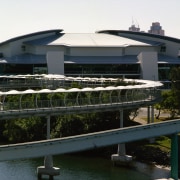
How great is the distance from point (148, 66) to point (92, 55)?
13.2 metres

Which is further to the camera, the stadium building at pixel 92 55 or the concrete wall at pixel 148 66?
the stadium building at pixel 92 55

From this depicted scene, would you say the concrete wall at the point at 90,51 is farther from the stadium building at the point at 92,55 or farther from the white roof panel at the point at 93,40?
the white roof panel at the point at 93,40

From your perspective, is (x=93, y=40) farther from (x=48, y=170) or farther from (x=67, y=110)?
(x=48, y=170)

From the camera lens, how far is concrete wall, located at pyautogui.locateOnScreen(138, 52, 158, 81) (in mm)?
107562

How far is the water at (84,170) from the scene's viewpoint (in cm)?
4512

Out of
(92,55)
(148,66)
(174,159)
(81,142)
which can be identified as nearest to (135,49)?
(148,66)

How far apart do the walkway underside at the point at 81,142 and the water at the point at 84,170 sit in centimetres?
590

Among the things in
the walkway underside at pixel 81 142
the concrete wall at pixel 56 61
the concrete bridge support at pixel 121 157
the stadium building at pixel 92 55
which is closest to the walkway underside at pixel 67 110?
the concrete bridge support at pixel 121 157

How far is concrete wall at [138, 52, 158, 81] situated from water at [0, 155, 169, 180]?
56.9m

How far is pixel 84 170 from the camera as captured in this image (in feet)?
157

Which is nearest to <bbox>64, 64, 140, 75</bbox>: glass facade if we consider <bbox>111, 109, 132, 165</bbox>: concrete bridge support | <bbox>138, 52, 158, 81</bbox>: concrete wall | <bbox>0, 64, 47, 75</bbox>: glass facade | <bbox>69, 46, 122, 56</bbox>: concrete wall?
<bbox>138, 52, 158, 81</bbox>: concrete wall

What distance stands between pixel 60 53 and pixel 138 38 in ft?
84.1

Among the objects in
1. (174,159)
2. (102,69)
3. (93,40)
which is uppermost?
(93,40)

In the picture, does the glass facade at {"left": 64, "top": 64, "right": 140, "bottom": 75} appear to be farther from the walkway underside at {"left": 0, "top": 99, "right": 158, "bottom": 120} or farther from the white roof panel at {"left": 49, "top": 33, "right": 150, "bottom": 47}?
the walkway underside at {"left": 0, "top": 99, "right": 158, "bottom": 120}
